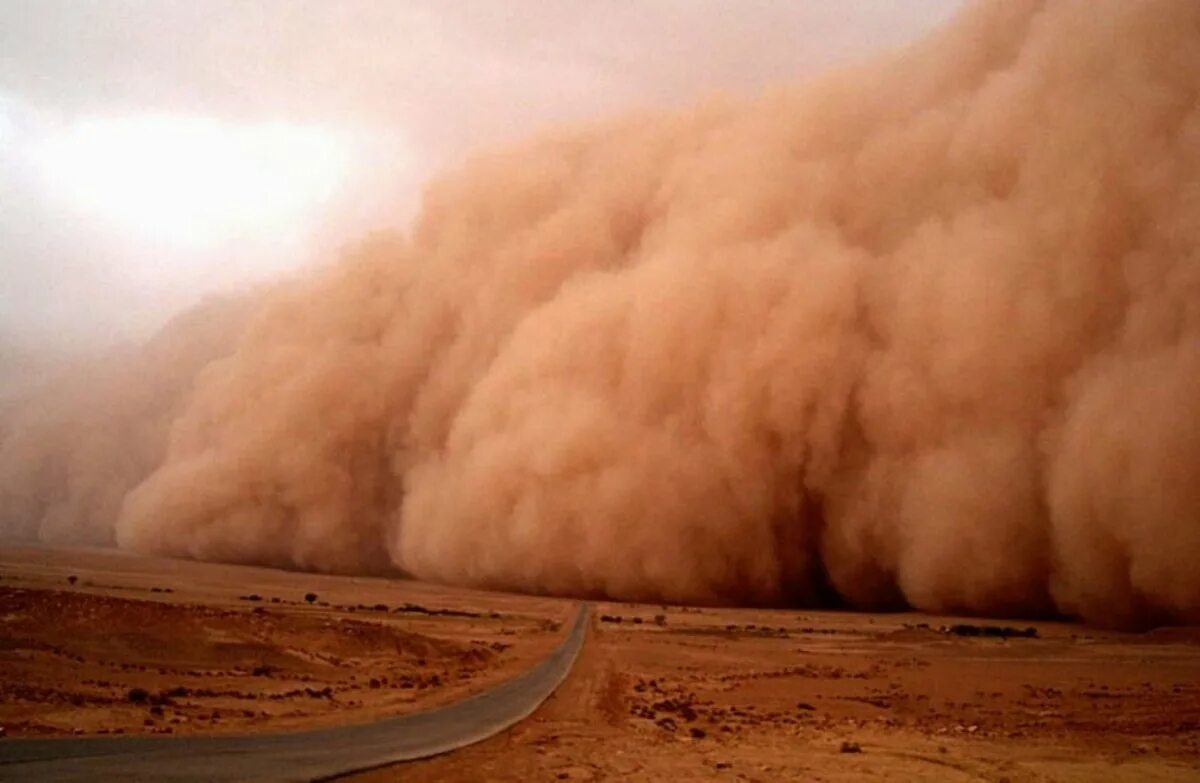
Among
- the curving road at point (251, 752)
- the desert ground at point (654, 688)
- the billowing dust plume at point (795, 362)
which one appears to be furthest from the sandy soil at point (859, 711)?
the billowing dust plume at point (795, 362)

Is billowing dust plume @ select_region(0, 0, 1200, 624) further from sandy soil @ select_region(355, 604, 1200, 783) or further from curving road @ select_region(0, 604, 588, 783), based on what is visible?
curving road @ select_region(0, 604, 588, 783)

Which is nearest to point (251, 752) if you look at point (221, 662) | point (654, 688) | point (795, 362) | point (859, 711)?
point (221, 662)

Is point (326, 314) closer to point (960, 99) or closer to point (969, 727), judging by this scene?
point (960, 99)

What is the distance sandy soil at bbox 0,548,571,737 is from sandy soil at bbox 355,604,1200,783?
162cm

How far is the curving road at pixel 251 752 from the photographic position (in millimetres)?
5895

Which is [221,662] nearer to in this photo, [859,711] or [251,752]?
[251,752]

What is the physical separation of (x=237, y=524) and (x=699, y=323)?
20531mm

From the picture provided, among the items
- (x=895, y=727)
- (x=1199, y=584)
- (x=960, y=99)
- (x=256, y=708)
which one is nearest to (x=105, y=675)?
(x=256, y=708)

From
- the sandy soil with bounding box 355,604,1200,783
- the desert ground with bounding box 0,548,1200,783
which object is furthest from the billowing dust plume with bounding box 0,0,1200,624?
the sandy soil with bounding box 355,604,1200,783

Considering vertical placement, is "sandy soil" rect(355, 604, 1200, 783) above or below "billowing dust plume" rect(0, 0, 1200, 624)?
below

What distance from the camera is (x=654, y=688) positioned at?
1187cm

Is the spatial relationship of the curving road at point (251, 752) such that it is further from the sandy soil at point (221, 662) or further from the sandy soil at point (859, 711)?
the sandy soil at point (221, 662)

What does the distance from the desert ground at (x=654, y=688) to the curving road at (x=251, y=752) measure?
0.33 meters

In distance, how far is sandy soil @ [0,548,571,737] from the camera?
26.5 ft
